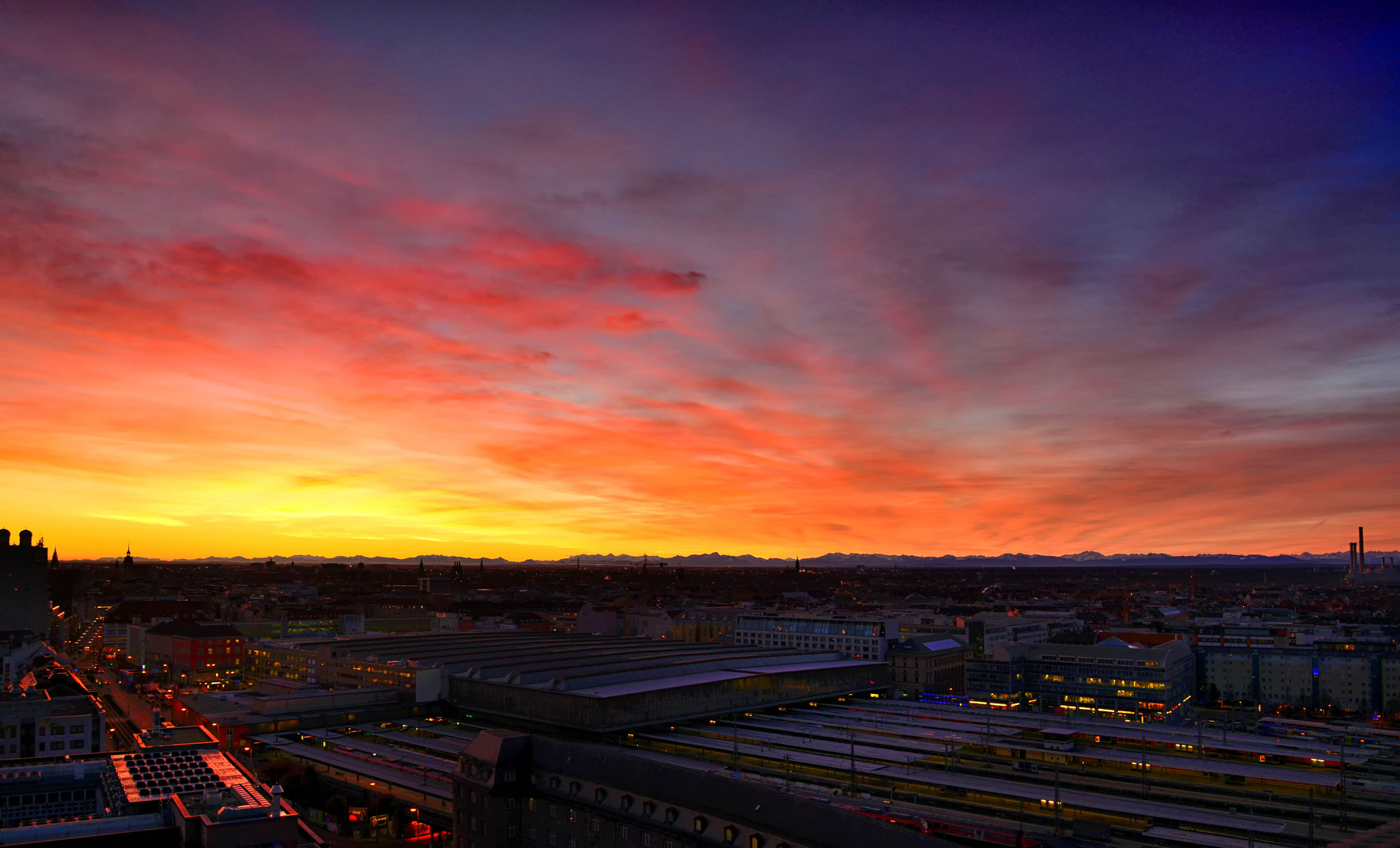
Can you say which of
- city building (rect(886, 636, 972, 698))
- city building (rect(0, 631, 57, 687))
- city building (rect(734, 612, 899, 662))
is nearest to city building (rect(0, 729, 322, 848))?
city building (rect(0, 631, 57, 687))

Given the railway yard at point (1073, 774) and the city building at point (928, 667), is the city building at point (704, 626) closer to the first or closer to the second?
the city building at point (928, 667)

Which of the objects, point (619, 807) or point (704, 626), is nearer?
point (619, 807)

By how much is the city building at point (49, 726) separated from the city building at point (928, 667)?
311 feet

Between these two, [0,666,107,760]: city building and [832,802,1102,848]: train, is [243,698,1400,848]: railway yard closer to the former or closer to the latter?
[832,802,1102,848]: train

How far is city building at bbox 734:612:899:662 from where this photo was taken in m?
142

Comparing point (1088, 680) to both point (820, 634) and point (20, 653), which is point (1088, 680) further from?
point (20, 653)

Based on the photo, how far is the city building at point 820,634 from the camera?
142500 mm

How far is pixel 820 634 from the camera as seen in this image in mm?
150875

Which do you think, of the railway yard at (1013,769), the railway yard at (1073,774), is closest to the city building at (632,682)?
the railway yard at (1013,769)

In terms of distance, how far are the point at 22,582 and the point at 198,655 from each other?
32.3 meters

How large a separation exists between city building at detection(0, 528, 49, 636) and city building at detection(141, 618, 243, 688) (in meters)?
19.6

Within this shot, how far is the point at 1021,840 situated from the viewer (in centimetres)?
5038

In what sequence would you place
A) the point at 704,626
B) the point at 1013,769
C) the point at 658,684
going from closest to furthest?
the point at 1013,769
the point at 658,684
the point at 704,626

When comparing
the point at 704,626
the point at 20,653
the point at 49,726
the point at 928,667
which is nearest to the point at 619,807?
the point at 49,726
